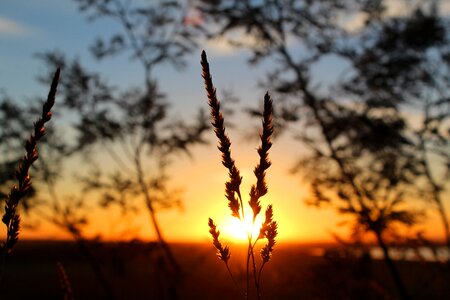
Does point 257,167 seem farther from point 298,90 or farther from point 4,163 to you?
point 4,163

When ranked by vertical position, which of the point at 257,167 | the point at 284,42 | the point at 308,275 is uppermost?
the point at 284,42

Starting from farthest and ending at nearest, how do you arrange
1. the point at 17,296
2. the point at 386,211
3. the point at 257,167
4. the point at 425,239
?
the point at 17,296 → the point at 386,211 → the point at 425,239 → the point at 257,167

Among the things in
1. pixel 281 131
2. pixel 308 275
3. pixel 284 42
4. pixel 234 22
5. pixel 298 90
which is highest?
pixel 234 22

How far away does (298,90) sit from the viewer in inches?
530

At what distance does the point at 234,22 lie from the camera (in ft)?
45.3

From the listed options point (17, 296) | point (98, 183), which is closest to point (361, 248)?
point (98, 183)

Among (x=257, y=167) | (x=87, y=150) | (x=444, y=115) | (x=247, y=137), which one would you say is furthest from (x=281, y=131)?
(x=257, y=167)

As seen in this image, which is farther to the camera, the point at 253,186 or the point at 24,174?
the point at 253,186

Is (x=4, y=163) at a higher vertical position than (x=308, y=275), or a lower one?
higher

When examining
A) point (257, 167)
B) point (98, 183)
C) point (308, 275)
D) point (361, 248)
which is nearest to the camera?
point (257, 167)

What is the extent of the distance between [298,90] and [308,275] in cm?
617

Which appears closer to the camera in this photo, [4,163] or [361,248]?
[361,248]

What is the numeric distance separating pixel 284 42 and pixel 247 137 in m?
3.04

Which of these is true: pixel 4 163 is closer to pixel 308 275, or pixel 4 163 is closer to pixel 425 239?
pixel 308 275
